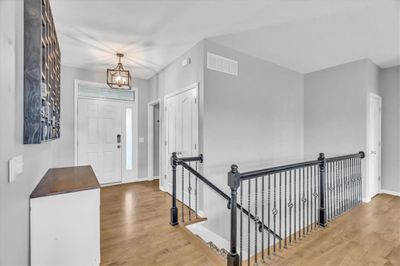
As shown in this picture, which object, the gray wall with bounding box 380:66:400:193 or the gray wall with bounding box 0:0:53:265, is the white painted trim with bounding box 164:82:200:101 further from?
the gray wall with bounding box 380:66:400:193

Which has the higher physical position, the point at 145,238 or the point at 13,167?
the point at 13,167

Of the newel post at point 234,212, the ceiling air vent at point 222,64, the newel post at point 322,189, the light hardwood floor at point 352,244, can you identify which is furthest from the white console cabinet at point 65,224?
the newel post at point 322,189

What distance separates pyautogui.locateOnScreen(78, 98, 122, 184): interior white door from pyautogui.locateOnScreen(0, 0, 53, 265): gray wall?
3.31 m

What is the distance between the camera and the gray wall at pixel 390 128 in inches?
Answer: 161

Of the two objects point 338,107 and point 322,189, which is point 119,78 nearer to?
point 322,189

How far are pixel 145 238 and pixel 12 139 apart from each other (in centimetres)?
182

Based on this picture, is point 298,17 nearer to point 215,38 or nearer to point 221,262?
point 215,38

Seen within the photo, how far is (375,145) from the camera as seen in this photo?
13.1ft

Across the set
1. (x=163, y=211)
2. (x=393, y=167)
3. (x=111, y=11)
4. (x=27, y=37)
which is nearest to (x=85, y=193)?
(x=27, y=37)

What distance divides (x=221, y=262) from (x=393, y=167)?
4389 mm

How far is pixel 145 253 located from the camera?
6.86 feet

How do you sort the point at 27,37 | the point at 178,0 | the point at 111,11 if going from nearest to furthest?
the point at 27,37 → the point at 178,0 → the point at 111,11

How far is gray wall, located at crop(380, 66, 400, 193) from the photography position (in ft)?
13.4

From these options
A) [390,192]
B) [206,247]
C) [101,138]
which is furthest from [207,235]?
[390,192]
